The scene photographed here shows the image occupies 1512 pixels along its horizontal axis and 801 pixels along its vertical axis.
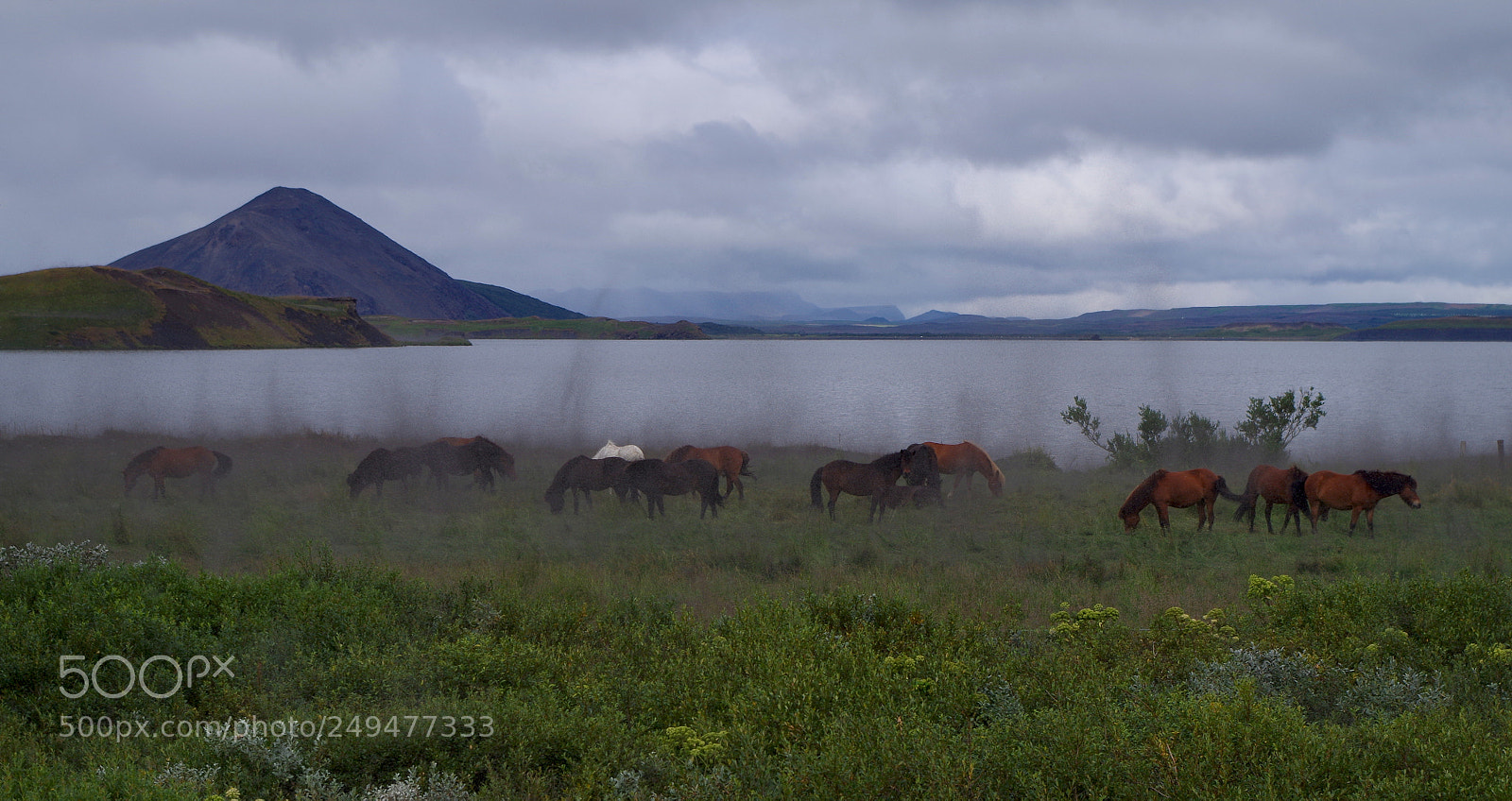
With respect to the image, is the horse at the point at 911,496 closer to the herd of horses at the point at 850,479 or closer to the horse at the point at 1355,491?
the herd of horses at the point at 850,479

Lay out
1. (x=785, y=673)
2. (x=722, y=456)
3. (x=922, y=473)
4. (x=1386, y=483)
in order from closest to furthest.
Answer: (x=785, y=673) < (x=1386, y=483) < (x=922, y=473) < (x=722, y=456)

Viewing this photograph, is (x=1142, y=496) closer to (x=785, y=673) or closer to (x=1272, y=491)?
(x=1272, y=491)

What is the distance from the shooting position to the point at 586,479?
58.6 feet

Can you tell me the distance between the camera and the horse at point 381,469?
19109 millimetres

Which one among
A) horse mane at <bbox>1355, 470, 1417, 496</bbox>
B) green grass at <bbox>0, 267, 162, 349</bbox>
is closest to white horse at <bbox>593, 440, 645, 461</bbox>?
horse mane at <bbox>1355, 470, 1417, 496</bbox>

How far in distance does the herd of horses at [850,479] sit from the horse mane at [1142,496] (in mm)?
18

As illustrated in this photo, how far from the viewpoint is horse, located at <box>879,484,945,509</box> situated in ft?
55.4

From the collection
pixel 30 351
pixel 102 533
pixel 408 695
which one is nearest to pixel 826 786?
pixel 408 695

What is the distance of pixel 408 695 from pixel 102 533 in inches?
464

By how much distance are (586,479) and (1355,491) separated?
1417cm

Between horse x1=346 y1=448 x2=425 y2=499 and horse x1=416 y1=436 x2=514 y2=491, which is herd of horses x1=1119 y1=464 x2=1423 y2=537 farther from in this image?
horse x1=346 y1=448 x2=425 y2=499

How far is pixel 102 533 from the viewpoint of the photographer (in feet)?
46.9

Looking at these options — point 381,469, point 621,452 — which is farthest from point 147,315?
point 621,452

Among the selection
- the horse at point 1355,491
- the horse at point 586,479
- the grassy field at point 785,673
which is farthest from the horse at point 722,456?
the horse at point 1355,491
